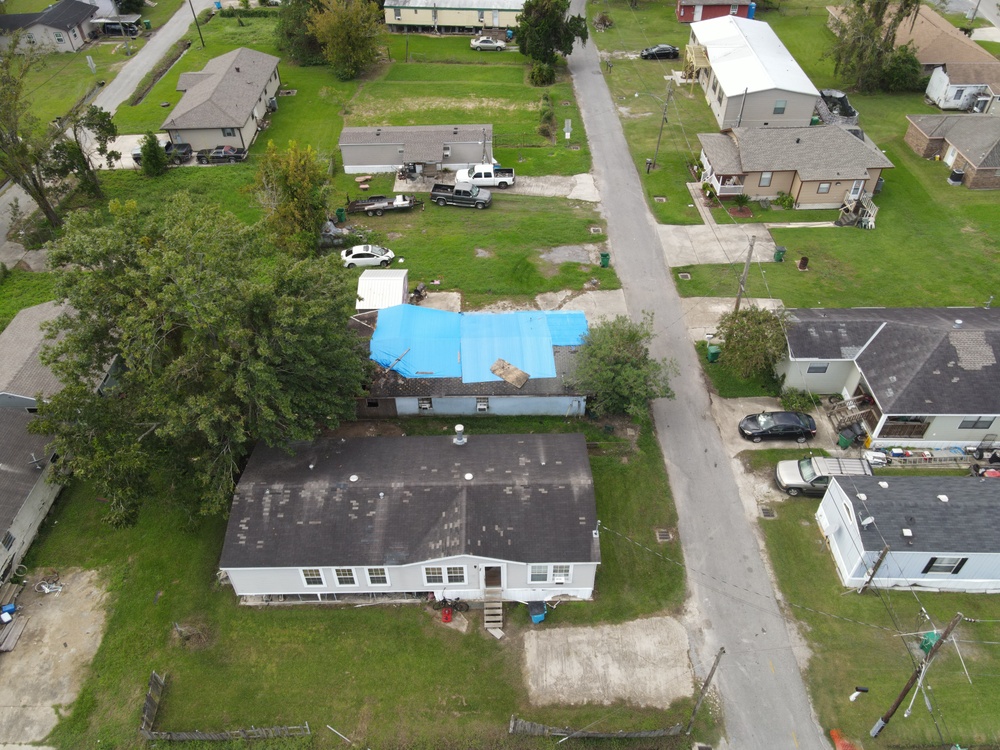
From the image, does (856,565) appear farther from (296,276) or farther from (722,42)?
(722,42)

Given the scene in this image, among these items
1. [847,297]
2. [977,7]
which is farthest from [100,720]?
[977,7]

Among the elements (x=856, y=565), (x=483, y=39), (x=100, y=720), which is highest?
(x=483, y=39)

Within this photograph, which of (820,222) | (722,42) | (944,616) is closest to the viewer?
(944,616)

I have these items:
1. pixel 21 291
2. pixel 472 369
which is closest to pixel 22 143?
pixel 21 291

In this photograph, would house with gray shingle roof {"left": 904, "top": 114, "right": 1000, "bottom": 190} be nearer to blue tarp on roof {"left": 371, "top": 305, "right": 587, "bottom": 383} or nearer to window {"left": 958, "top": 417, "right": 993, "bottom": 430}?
window {"left": 958, "top": 417, "right": 993, "bottom": 430}

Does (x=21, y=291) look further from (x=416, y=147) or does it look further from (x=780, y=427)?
(x=780, y=427)

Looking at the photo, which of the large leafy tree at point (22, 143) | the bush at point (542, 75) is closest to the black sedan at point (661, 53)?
the bush at point (542, 75)

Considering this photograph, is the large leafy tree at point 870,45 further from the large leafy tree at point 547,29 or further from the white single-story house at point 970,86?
the large leafy tree at point 547,29
